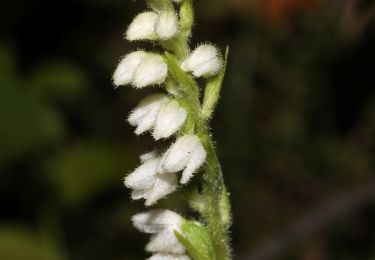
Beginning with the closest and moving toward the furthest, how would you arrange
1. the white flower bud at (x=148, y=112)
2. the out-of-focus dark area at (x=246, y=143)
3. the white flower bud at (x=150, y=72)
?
the white flower bud at (x=150, y=72) → the white flower bud at (x=148, y=112) → the out-of-focus dark area at (x=246, y=143)

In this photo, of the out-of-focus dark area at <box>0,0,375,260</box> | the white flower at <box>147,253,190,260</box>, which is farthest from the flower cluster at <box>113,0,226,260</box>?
the out-of-focus dark area at <box>0,0,375,260</box>

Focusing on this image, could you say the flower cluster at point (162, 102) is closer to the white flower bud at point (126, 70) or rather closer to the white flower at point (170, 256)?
the white flower bud at point (126, 70)

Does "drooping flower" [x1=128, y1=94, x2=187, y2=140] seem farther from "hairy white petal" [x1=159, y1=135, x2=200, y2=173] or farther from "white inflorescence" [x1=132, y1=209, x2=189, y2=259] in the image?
"white inflorescence" [x1=132, y1=209, x2=189, y2=259]

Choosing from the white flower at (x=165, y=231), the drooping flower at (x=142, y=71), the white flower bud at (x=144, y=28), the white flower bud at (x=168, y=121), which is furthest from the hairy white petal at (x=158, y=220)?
the white flower bud at (x=144, y=28)

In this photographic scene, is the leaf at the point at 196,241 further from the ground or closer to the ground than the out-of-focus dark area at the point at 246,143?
closer to the ground

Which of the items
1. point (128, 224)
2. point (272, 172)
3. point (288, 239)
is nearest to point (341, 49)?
point (272, 172)

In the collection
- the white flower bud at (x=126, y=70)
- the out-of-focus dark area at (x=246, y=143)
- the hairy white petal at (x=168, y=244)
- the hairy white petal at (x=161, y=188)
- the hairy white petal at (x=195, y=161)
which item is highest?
the out-of-focus dark area at (x=246, y=143)

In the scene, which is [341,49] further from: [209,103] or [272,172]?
[209,103]
